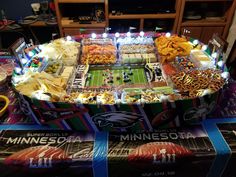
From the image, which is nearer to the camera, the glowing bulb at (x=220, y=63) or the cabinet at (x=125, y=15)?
the glowing bulb at (x=220, y=63)

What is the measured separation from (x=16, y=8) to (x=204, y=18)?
3.35 meters

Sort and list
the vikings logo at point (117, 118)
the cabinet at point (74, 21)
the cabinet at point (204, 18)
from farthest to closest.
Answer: the cabinet at point (204, 18)
the cabinet at point (74, 21)
the vikings logo at point (117, 118)

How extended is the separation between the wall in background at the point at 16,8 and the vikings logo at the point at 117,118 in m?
3.21

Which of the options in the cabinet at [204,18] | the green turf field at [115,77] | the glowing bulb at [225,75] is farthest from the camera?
the cabinet at [204,18]

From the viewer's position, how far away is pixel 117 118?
1.24 metres

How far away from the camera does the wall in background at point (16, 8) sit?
3.59m

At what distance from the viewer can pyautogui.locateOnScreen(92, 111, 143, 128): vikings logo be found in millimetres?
1223

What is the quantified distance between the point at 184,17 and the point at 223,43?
2.04 metres

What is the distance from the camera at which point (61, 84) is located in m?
1.51

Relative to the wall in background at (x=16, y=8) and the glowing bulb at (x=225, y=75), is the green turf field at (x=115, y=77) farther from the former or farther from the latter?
the wall in background at (x=16, y=8)

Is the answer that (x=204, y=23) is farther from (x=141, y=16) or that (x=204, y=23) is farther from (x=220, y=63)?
(x=220, y=63)

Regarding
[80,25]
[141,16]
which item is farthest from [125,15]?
[80,25]

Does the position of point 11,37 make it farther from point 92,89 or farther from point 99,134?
point 99,134

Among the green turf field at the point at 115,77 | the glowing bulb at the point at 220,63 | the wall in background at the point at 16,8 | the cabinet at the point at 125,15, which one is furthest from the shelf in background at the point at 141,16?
the glowing bulb at the point at 220,63
